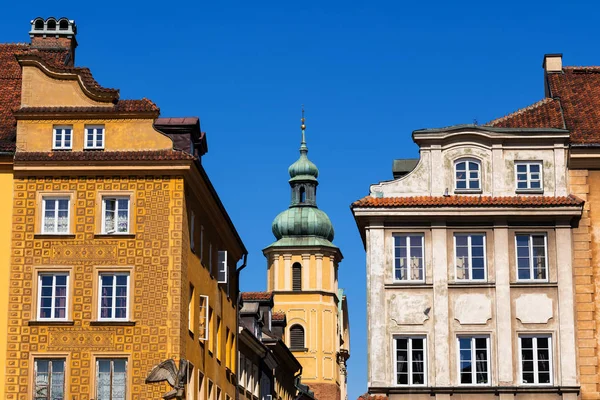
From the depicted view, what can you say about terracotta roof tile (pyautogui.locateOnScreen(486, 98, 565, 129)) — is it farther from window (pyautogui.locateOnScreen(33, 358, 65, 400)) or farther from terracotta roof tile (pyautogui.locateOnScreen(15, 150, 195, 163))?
window (pyautogui.locateOnScreen(33, 358, 65, 400))

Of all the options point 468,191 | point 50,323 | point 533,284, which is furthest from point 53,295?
point 533,284

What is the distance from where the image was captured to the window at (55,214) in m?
44.0

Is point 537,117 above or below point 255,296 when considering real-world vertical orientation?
above

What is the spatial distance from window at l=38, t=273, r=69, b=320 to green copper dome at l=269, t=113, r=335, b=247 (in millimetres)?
86713

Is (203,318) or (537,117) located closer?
(203,318)

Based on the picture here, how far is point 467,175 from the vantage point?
4928 centimetres

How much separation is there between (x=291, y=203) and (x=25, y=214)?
9570cm

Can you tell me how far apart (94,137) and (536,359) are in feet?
56.8

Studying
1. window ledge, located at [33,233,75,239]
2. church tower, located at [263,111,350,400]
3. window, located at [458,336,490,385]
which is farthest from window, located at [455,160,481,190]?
church tower, located at [263,111,350,400]

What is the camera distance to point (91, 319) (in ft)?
141

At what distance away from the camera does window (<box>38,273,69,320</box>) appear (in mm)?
43250

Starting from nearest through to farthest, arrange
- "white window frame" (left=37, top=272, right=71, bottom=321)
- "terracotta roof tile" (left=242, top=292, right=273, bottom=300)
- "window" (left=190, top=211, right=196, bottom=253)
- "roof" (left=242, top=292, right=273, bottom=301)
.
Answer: "white window frame" (left=37, top=272, right=71, bottom=321), "window" (left=190, top=211, right=196, bottom=253), "roof" (left=242, top=292, right=273, bottom=301), "terracotta roof tile" (left=242, top=292, right=273, bottom=300)

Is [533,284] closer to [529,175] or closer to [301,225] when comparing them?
[529,175]

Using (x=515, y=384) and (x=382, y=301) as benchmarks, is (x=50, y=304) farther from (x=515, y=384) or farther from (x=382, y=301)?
(x=515, y=384)
